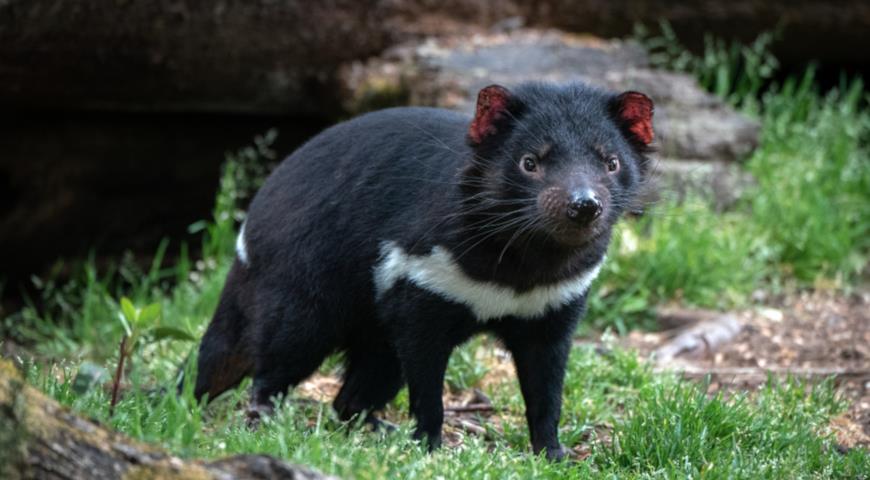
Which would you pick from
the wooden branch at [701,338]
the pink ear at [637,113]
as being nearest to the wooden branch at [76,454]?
the pink ear at [637,113]

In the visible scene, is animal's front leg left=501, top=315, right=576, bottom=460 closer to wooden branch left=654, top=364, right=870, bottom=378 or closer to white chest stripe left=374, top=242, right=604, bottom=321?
white chest stripe left=374, top=242, right=604, bottom=321

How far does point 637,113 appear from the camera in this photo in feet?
12.0

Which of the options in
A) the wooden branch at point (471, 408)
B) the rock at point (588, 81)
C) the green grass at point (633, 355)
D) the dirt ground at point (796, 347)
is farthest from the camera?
the rock at point (588, 81)

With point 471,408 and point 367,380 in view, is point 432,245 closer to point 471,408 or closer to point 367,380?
point 367,380

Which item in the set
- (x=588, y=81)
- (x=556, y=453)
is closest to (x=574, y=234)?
(x=556, y=453)

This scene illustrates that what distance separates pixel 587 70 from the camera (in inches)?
269

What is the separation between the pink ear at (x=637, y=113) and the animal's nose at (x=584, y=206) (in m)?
0.44

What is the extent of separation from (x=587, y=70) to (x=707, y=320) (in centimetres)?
179

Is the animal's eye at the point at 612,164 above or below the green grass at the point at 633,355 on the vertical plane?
above

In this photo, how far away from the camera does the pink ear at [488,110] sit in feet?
11.7

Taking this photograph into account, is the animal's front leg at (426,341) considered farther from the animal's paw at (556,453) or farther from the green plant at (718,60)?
the green plant at (718,60)

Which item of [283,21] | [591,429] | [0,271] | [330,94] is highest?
[283,21]

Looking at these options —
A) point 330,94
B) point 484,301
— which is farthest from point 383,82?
point 484,301

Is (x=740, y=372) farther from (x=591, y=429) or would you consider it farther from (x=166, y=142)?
(x=166, y=142)
